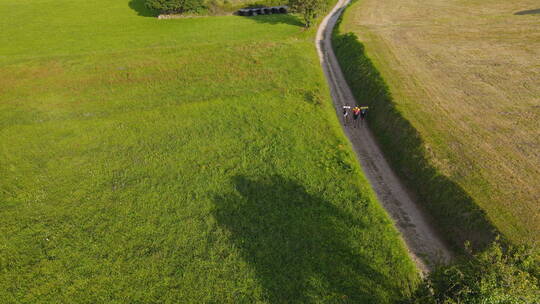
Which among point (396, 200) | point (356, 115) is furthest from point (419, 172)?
point (356, 115)

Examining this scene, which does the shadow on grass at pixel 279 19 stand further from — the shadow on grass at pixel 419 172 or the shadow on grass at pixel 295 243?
the shadow on grass at pixel 295 243

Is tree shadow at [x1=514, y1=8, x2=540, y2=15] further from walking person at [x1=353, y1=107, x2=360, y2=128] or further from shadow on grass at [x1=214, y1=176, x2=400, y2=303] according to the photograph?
shadow on grass at [x1=214, y1=176, x2=400, y2=303]

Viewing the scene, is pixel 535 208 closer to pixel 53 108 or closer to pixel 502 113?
pixel 502 113

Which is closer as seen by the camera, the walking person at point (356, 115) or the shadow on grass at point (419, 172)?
the shadow on grass at point (419, 172)

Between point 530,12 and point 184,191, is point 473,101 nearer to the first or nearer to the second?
point 184,191

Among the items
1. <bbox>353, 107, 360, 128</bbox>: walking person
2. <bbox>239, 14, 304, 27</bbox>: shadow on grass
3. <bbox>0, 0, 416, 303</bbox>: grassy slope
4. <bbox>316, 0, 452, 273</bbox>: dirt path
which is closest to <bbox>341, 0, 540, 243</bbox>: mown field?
<bbox>316, 0, 452, 273</bbox>: dirt path

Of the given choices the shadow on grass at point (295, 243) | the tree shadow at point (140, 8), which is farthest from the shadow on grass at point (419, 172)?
the tree shadow at point (140, 8)

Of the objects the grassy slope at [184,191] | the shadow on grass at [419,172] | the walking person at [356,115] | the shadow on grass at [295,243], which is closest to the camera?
the shadow on grass at [295,243]
